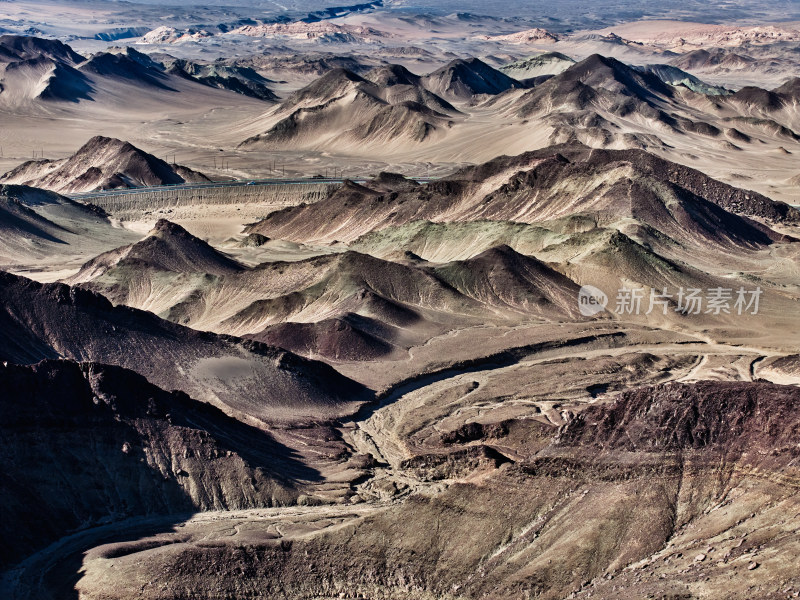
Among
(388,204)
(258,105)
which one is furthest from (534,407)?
(258,105)

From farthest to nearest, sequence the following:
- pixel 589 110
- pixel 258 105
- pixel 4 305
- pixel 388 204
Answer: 1. pixel 258 105
2. pixel 589 110
3. pixel 388 204
4. pixel 4 305

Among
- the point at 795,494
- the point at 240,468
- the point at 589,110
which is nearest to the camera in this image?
the point at 795,494

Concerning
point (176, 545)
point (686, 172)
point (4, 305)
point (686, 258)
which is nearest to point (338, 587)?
point (176, 545)

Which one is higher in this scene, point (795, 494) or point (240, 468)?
point (795, 494)

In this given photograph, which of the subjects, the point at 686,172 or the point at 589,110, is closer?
the point at 686,172

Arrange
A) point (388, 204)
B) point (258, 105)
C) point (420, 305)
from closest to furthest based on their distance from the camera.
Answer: point (420, 305) → point (388, 204) → point (258, 105)

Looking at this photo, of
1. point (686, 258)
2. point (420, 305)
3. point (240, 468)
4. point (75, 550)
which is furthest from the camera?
point (686, 258)

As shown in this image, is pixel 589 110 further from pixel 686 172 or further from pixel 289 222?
pixel 289 222

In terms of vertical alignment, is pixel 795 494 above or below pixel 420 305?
above

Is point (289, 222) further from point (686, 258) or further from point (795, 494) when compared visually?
point (795, 494)
